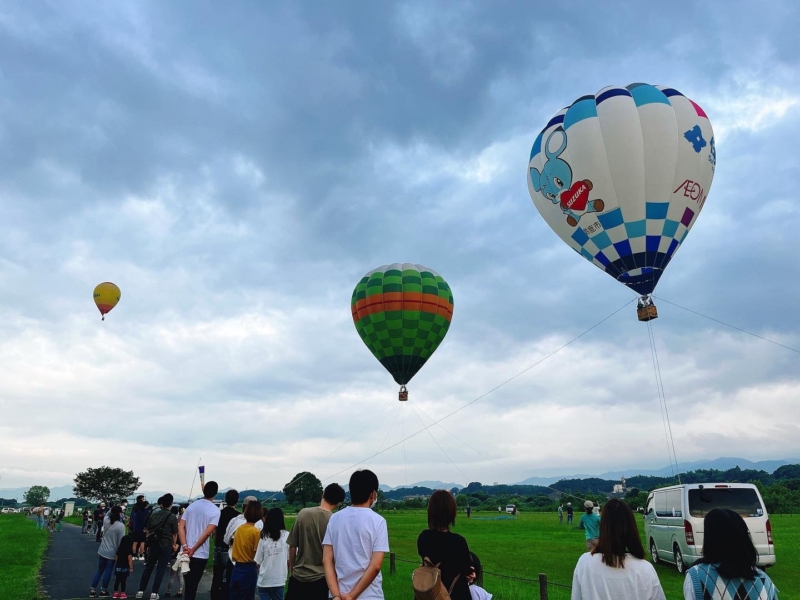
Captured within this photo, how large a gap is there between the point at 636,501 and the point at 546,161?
52.8 metres

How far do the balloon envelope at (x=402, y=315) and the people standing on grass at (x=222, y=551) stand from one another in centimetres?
1985

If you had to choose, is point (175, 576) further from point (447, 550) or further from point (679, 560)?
point (679, 560)

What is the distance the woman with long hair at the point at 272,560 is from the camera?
7.57 metres

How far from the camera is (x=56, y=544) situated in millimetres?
27406

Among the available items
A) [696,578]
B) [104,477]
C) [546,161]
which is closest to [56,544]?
[546,161]

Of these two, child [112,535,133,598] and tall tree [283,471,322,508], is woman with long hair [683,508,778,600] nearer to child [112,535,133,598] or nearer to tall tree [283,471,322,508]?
child [112,535,133,598]

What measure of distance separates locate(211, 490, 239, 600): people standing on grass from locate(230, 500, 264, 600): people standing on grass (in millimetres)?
1321

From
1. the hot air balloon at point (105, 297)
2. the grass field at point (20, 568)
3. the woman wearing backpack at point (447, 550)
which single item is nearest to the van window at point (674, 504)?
the woman wearing backpack at point (447, 550)

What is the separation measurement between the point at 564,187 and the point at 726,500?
11277mm

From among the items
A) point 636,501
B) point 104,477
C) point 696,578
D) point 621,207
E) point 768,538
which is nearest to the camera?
point 696,578

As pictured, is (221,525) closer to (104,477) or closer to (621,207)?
(621,207)

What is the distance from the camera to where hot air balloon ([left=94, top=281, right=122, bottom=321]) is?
43812mm

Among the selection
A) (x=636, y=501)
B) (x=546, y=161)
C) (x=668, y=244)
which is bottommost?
(x=636, y=501)

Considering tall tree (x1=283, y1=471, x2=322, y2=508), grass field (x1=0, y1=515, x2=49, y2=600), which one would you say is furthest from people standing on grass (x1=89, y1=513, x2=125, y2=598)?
tall tree (x1=283, y1=471, x2=322, y2=508)
